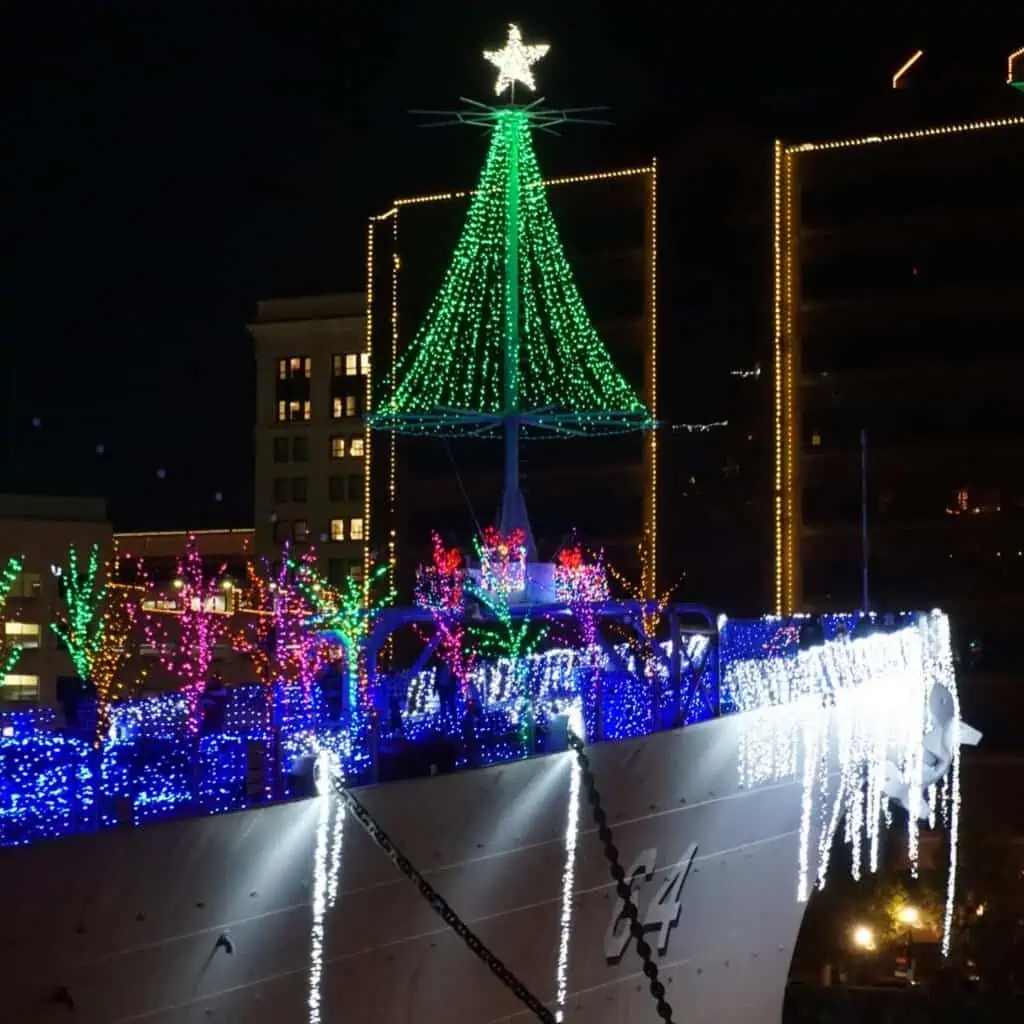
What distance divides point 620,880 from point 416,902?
9.50 ft

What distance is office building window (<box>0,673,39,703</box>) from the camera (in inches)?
1795

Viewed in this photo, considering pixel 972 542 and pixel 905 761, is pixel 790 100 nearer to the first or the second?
pixel 972 542

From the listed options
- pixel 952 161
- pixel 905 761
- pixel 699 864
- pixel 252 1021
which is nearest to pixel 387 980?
pixel 252 1021

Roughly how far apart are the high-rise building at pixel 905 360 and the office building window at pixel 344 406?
3065 centimetres

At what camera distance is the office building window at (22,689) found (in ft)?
150

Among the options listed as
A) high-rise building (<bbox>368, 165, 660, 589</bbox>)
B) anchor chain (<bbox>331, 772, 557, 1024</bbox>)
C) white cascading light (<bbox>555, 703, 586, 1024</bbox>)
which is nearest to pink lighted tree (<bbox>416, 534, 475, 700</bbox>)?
white cascading light (<bbox>555, 703, 586, 1024</bbox>)

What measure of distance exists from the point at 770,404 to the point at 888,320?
433cm

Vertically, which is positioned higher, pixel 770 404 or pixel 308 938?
pixel 770 404

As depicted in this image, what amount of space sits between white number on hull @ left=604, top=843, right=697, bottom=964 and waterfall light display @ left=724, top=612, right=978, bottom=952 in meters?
1.70

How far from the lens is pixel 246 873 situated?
38.1 ft

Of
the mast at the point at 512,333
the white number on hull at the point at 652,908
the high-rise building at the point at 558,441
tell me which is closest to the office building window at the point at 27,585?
the high-rise building at the point at 558,441

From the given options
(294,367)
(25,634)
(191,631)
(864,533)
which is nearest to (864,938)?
(864,533)

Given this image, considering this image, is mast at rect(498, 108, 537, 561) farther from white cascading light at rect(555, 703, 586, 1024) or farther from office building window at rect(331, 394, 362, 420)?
office building window at rect(331, 394, 362, 420)

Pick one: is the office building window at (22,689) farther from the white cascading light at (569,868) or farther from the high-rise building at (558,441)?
the white cascading light at (569,868)
